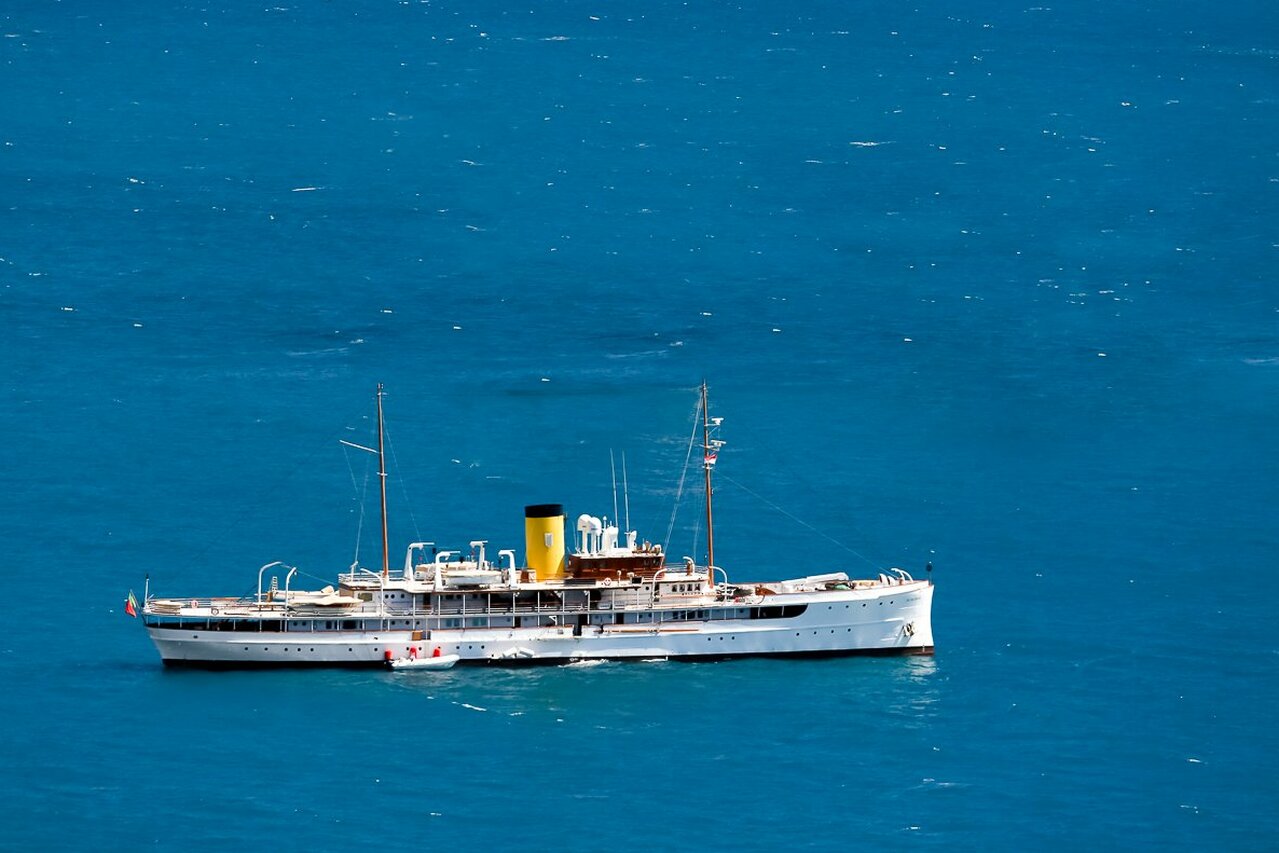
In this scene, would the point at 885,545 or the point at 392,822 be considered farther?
the point at 885,545

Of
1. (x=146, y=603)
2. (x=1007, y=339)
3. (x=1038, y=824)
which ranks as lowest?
(x=1038, y=824)

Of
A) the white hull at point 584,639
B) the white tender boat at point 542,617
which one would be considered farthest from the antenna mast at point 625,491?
the white hull at point 584,639

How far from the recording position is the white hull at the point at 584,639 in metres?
143

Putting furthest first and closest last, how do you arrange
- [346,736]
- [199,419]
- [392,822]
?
[199,419] < [346,736] < [392,822]

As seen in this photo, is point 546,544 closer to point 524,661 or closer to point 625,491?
point 524,661

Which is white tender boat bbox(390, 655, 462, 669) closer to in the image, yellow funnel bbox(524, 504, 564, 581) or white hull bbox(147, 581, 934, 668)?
white hull bbox(147, 581, 934, 668)

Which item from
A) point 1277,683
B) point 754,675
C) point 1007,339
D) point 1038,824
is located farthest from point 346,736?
point 1007,339

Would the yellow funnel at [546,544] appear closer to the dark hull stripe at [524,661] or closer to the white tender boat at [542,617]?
the white tender boat at [542,617]

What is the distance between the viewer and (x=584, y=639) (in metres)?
144

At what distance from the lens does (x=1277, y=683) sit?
14300 centimetres

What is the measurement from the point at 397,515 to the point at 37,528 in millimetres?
18953

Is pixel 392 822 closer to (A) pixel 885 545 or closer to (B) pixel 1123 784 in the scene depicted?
(B) pixel 1123 784

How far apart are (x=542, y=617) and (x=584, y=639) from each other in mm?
2243

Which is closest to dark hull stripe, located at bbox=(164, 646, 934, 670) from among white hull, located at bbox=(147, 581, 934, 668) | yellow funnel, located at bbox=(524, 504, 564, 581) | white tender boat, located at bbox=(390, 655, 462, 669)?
white hull, located at bbox=(147, 581, 934, 668)
